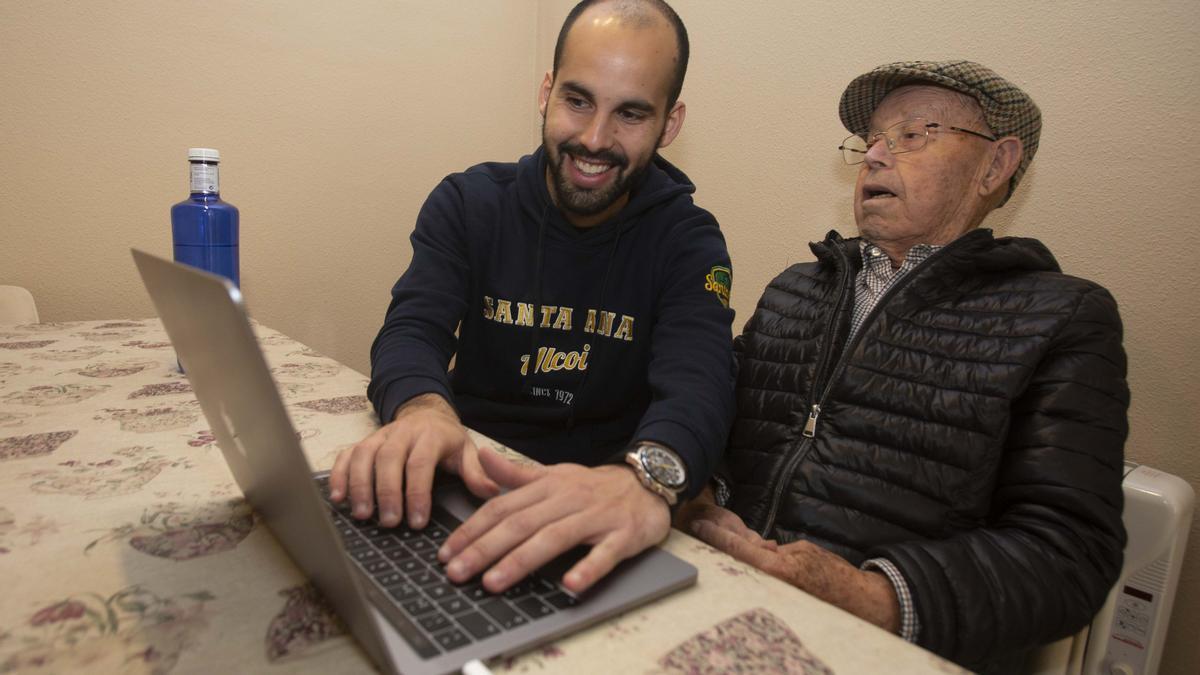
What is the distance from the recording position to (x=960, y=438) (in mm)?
890

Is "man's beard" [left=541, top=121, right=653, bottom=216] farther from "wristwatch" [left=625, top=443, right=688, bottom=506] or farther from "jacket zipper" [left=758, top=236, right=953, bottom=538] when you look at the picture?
"wristwatch" [left=625, top=443, right=688, bottom=506]

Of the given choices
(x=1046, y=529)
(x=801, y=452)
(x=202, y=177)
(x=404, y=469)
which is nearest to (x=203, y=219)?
(x=202, y=177)

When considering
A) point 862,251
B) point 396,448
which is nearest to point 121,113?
point 396,448

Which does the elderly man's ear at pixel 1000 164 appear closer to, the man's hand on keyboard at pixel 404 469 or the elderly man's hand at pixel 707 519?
the elderly man's hand at pixel 707 519

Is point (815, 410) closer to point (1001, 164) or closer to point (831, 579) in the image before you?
point (831, 579)

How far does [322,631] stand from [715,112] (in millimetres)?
1829

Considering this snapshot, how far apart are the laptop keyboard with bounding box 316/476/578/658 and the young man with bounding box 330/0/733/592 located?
10.8 inches

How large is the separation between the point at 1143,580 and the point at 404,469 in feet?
3.76

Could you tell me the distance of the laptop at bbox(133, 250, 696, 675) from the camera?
1.23 feet

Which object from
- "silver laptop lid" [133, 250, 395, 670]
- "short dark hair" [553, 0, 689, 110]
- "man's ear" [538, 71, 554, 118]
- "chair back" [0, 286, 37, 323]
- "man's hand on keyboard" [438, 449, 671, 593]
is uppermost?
"short dark hair" [553, 0, 689, 110]

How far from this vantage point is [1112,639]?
1067 millimetres

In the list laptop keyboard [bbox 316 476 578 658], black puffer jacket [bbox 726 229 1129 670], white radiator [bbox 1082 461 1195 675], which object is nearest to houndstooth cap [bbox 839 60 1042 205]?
black puffer jacket [bbox 726 229 1129 670]

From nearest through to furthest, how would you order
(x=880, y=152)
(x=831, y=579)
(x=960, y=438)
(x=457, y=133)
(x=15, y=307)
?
(x=831, y=579) → (x=960, y=438) → (x=880, y=152) → (x=15, y=307) → (x=457, y=133)

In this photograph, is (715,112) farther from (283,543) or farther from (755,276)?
(283,543)
